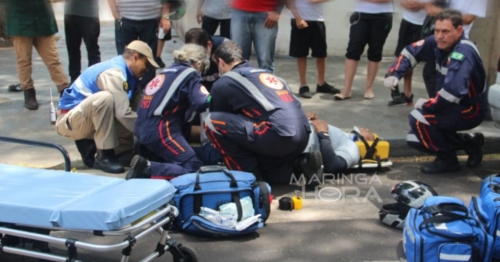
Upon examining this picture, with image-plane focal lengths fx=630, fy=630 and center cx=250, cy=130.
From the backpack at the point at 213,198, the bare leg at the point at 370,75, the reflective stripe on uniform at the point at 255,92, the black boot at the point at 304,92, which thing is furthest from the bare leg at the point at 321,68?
the backpack at the point at 213,198

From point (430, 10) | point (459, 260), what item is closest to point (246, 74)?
point (459, 260)

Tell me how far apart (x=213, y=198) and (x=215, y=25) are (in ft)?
10.2

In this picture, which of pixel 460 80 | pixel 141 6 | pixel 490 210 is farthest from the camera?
pixel 460 80

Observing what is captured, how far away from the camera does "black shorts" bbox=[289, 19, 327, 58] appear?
6.98 meters

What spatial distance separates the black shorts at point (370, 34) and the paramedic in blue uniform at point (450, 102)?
50.9 inches

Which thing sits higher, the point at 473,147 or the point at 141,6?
the point at 141,6

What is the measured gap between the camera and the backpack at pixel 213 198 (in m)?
3.98

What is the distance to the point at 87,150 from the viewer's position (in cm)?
530

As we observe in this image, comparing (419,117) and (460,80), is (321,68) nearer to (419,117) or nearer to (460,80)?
(419,117)

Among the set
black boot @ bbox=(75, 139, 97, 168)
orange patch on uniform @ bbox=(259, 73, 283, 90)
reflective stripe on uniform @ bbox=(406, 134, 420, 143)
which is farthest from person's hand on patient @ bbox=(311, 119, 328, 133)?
black boot @ bbox=(75, 139, 97, 168)

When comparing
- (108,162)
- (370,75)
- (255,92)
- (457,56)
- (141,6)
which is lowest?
(108,162)

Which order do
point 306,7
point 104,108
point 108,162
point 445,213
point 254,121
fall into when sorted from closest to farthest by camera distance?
point 306,7, point 445,213, point 254,121, point 104,108, point 108,162

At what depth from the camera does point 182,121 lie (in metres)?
5.06

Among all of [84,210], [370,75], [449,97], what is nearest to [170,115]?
[84,210]
